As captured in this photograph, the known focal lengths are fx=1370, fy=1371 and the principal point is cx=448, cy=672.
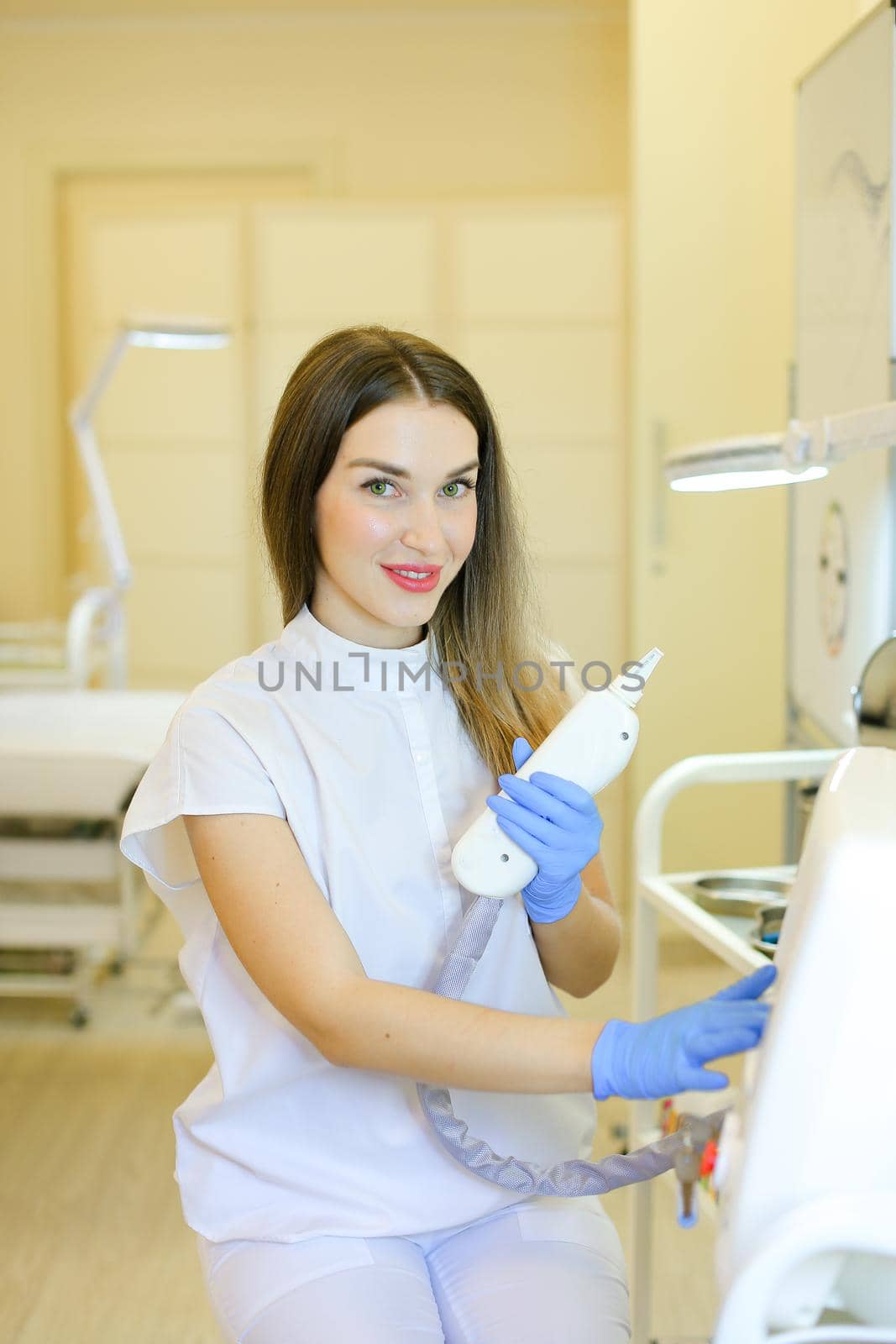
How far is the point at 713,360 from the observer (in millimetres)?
2939

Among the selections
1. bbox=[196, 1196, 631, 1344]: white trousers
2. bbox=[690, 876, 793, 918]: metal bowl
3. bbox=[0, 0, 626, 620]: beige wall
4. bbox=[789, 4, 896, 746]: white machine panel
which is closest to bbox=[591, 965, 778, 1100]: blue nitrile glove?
bbox=[196, 1196, 631, 1344]: white trousers

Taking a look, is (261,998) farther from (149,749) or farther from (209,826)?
(149,749)

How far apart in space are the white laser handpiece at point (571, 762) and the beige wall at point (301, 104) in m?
3.45

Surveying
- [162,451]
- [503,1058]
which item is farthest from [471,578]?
[162,451]

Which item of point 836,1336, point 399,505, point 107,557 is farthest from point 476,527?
point 107,557

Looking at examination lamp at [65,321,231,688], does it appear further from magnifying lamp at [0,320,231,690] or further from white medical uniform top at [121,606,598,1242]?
white medical uniform top at [121,606,598,1242]

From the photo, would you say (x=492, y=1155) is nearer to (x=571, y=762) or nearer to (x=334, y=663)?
(x=571, y=762)

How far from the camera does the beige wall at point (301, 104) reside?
4051 mm

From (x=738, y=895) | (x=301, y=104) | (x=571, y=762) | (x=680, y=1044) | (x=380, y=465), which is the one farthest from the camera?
(x=301, y=104)

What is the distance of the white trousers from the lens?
0.95 m

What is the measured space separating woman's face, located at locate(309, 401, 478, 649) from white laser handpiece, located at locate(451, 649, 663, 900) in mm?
198

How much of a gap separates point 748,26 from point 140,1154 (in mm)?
2464

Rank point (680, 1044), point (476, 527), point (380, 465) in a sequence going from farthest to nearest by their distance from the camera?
point (476, 527) < point (380, 465) < point (680, 1044)

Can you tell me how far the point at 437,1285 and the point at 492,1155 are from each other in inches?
4.4
